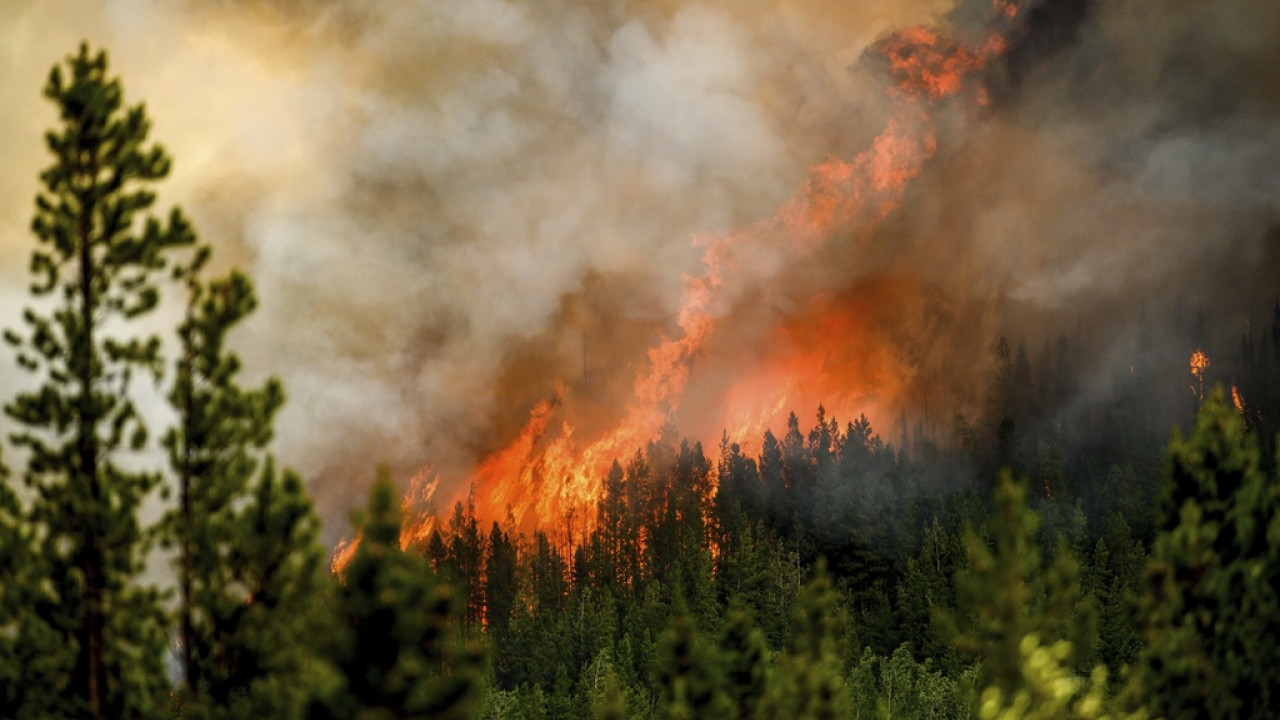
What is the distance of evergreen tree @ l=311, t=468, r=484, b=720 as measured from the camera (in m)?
21.0

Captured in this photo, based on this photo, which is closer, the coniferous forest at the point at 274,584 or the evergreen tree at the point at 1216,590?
the coniferous forest at the point at 274,584

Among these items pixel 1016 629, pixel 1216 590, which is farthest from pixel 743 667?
pixel 1216 590

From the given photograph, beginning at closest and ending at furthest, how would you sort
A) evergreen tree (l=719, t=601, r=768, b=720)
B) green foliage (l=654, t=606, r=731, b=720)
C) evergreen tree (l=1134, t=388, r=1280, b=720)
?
evergreen tree (l=1134, t=388, r=1280, b=720), green foliage (l=654, t=606, r=731, b=720), evergreen tree (l=719, t=601, r=768, b=720)

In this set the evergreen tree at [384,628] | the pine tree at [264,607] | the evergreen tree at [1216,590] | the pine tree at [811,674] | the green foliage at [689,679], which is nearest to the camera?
the evergreen tree at [384,628]

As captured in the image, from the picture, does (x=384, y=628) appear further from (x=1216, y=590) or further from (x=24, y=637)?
(x=1216, y=590)

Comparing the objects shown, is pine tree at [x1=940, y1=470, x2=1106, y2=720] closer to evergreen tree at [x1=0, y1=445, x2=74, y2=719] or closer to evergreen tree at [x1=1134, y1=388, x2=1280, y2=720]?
evergreen tree at [x1=1134, y1=388, x2=1280, y2=720]

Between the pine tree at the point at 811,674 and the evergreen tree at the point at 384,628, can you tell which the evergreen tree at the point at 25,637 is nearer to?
the evergreen tree at the point at 384,628

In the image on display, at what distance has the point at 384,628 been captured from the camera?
69.9ft

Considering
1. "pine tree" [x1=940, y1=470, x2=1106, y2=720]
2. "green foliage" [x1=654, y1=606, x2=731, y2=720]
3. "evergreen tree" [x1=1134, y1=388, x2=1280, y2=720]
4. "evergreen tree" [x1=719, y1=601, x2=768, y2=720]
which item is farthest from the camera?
"evergreen tree" [x1=719, y1=601, x2=768, y2=720]

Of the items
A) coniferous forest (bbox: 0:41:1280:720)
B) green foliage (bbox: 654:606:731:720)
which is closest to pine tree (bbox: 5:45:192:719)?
coniferous forest (bbox: 0:41:1280:720)

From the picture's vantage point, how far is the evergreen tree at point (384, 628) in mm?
20969

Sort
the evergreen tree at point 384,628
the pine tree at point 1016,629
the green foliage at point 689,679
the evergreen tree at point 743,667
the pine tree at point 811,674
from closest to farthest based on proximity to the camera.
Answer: the evergreen tree at point 384,628 → the pine tree at point 1016,629 → the pine tree at point 811,674 → the green foliage at point 689,679 → the evergreen tree at point 743,667

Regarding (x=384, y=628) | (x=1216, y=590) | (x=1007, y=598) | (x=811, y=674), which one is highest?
(x=384, y=628)

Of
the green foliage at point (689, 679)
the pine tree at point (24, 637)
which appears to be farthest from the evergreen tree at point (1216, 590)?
the pine tree at point (24, 637)
